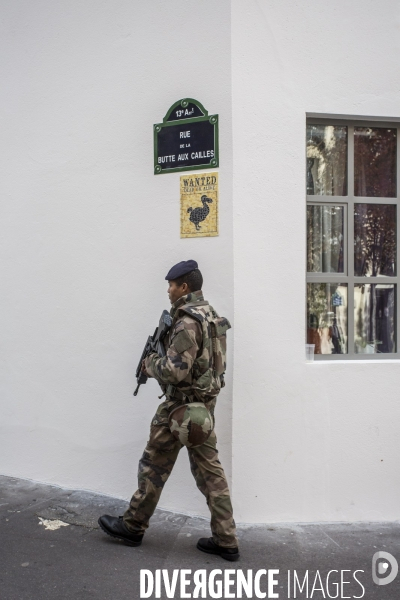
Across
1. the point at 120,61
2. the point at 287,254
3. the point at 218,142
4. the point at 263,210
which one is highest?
the point at 120,61

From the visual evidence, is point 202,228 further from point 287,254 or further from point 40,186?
point 40,186

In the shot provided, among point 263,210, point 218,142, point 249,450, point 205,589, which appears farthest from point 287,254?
point 205,589

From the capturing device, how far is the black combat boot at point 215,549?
12.0ft

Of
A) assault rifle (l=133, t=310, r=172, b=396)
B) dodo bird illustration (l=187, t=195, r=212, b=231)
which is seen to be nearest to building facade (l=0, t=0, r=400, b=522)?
dodo bird illustration (l=187, t=195, r=212, b=231)

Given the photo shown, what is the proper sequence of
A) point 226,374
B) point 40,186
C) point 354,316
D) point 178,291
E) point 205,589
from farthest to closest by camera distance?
1. point 40,186
2. point 354,316
3. point 226,374
4. point 178,291
5. point 205,589

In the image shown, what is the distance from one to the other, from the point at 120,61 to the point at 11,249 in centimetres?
179

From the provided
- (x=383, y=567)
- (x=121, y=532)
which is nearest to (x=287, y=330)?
(x=383, y=567)

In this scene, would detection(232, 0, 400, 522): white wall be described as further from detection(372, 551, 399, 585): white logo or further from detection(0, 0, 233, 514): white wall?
detection(372, 551, 399, 585): white logo

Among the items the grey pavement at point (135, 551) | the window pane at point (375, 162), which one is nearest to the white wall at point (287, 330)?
the grey pavement at point (135, 551)

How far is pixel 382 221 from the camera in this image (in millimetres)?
A: 4641

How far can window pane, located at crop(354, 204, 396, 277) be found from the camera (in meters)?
4.63

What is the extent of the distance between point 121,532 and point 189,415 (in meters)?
0.94

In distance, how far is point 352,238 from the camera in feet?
15.0

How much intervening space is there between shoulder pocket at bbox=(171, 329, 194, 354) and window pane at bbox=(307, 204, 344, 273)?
4.65 ft
